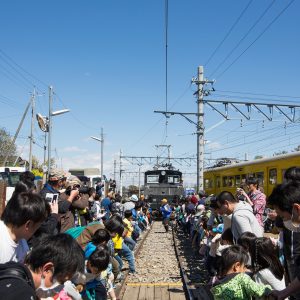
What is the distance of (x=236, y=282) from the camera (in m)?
3.71

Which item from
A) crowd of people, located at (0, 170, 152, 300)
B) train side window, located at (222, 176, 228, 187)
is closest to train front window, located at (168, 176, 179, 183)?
train side window, located at (222, 176, 228, 187)

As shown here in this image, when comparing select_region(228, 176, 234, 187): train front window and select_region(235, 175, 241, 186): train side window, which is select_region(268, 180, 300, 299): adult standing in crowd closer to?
select_region(235, 175, 241, 186): train side window

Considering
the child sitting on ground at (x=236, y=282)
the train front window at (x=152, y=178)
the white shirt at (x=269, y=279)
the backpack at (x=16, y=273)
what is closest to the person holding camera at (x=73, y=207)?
the child sitting on ground at (x=236, y=282)

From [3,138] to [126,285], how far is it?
50.2 meters

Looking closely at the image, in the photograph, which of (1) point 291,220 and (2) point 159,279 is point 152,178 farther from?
(1) point 291,220

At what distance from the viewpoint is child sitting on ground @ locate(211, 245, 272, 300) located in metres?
3.61

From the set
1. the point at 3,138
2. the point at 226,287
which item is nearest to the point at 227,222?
the point at 226,287

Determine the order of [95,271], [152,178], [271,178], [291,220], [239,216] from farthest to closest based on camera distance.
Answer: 1. [152,178]
2. [271,178]
3. [95,271]
4. [239,216]
5. [291,220]

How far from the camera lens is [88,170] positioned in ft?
111

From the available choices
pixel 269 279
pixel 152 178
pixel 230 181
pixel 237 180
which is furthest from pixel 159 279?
pixel 152 178

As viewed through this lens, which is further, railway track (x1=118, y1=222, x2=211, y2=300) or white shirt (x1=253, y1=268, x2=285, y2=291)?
railway track (x1=118, y1=222, x2=211, y2=300)

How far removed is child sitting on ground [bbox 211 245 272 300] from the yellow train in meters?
10.2

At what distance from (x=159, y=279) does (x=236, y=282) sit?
606 centimetres

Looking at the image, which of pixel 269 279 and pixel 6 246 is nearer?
pixel 6 246
